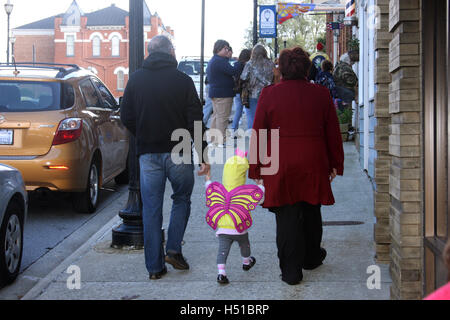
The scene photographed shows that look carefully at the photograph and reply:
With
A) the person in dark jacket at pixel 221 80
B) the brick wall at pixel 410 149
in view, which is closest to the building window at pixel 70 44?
the person in dark jacket at pixel 221 80

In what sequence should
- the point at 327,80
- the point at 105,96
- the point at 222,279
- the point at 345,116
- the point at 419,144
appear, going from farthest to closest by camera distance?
the point at 345,116, the point at 327,80, the point at 105,96, the point at 222,279, the point at 419,144

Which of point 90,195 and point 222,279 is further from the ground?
point 90,195

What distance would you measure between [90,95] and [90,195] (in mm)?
1459

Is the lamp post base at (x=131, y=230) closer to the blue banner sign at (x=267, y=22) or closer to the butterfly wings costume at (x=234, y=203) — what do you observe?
the butterfly wings costume at (x=234, y=203)

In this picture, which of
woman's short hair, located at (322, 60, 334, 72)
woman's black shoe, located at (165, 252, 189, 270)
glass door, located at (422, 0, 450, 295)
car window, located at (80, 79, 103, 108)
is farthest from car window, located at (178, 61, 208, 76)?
glass door, located at (422, 0, 450, 295)

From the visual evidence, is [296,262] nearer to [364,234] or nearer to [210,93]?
[364,234]

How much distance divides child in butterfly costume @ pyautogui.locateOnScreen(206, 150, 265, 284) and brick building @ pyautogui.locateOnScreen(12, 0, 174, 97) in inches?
2721

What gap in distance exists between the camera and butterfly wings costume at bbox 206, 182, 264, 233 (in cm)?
503

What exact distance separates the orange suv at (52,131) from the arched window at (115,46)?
68.8m

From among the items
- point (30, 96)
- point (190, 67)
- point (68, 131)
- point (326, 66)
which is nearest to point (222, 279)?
point (68, 131)

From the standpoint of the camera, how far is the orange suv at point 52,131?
781cm

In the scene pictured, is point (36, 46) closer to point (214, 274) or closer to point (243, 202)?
point (214, 274)

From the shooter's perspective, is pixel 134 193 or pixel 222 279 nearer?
pixel 222 279

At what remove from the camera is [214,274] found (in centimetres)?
550
